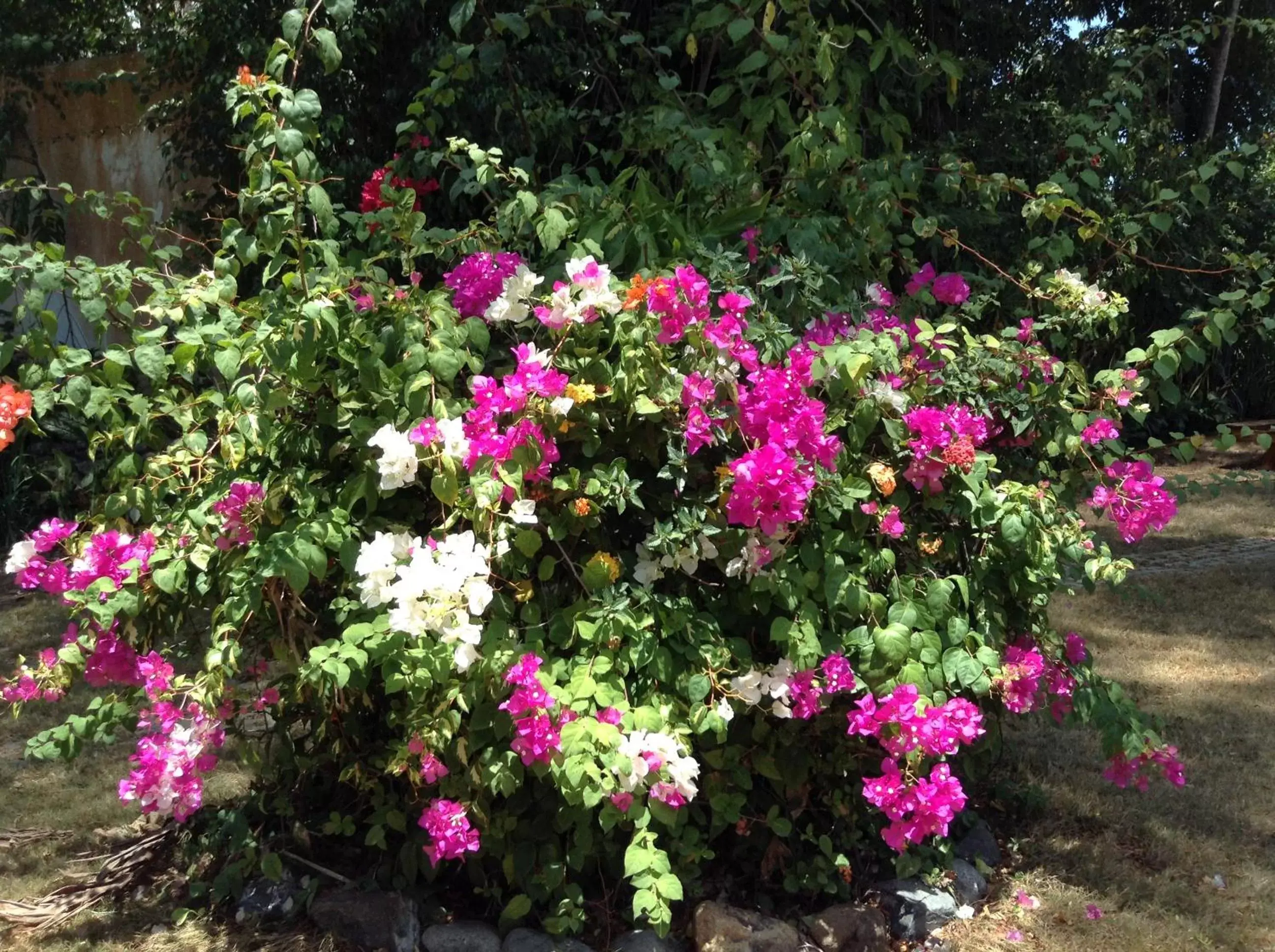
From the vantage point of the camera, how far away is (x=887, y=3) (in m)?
4.81

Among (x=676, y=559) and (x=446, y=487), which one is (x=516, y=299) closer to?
(x=446, y=487)

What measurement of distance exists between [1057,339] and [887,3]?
2.42m

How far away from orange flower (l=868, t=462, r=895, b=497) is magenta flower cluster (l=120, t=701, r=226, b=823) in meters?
1.36

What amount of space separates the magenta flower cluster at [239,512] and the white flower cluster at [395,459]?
0.33 meters

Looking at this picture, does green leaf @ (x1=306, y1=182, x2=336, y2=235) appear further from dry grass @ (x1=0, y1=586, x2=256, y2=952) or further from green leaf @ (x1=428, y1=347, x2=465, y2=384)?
dry grass @ (x1=0, y1=586, x2=256, y2=952)

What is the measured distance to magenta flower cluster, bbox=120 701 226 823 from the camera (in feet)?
7.85

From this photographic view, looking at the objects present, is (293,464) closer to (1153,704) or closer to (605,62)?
(605,62)

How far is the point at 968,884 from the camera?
2875 mm

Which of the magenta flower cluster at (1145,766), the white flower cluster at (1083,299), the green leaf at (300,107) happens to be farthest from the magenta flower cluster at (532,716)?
the white flower cluster at (1083,299)

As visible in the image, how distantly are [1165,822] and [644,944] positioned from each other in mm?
1550

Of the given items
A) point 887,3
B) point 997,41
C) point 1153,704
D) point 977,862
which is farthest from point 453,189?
point 997,41

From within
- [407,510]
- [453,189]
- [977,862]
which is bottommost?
[977,862]

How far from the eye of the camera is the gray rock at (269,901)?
108 inches

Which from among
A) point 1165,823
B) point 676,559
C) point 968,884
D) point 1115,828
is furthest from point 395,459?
point 1165,823
